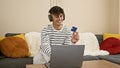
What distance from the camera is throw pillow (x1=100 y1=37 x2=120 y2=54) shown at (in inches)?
134

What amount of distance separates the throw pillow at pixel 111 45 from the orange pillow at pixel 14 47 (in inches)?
55.4

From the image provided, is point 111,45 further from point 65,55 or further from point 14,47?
point 65,55

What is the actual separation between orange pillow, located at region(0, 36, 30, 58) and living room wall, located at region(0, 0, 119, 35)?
633mm

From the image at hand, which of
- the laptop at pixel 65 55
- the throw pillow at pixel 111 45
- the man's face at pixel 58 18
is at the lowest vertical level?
the throw pillow at pixel 111 45

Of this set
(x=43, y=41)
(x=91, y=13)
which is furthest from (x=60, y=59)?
(x=91, y=13)

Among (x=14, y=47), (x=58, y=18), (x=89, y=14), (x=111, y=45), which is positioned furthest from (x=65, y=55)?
(x=89, y=14)

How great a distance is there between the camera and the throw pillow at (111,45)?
341 centimetres

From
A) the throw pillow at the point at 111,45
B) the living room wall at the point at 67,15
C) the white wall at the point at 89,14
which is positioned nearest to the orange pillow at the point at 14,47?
the living room wall at the point at 67,15

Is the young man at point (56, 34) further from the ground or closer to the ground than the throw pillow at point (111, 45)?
further from the ground

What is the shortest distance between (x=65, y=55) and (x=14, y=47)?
1.59m

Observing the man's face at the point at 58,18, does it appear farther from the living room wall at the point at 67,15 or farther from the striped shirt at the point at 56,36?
the living room wall at the point at 67,15

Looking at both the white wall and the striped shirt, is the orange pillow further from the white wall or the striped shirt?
the white wall

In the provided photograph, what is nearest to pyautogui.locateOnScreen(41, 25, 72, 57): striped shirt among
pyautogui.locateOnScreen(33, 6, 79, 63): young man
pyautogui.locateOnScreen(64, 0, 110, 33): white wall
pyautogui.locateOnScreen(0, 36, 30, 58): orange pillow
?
pyautogui.locateOnScreen(33, 6, 79, 63): young man

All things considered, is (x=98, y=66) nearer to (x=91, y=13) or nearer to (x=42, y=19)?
(x=42, y=19)
